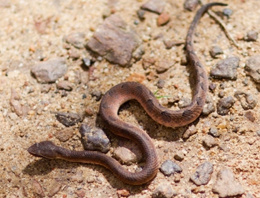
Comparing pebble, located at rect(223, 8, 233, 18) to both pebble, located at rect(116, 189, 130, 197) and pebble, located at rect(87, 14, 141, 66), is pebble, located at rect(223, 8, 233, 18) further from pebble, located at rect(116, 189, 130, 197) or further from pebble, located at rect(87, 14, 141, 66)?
pebble, located at rect(116, 189, 130, 197)

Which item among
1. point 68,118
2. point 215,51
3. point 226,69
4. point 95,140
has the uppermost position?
point 215,51

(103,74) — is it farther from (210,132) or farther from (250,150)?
(250,150)

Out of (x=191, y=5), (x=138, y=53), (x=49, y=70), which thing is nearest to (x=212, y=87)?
(x=138, y=53)

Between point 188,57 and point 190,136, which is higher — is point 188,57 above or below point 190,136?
above

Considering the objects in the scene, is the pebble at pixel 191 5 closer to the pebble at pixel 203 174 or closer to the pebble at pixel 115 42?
the pebble at pixel 115 42

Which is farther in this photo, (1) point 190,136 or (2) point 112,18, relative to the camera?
(2) point 112,18

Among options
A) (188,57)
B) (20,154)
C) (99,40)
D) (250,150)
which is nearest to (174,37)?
(188,57)

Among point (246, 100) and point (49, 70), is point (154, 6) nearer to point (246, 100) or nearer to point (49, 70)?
point (49, 70)
